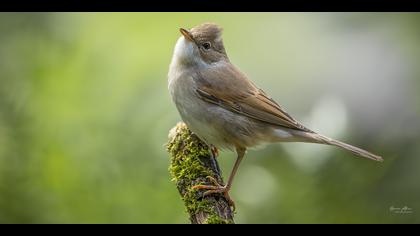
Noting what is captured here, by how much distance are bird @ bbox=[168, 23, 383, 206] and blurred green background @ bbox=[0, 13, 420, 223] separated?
160mm

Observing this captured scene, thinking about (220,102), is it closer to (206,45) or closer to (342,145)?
(206,45)

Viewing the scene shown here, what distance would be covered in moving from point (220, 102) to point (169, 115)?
58 cm

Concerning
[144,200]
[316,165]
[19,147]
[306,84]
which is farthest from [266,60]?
[19,147]

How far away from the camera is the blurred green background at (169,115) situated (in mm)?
5020

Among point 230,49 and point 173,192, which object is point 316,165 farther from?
point 230,49

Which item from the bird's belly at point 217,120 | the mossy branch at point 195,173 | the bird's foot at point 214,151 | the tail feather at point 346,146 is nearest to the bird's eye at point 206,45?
the bird's belly at point 217,120

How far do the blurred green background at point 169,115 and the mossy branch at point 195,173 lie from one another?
308 mm

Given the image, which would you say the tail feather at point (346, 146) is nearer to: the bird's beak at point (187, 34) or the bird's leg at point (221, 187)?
the bird's leg at point (221, 187)

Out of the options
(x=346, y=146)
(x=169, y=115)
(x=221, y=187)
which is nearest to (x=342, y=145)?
(x=346, y=146)

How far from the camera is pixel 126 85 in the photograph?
602 cm

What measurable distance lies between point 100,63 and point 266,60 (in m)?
1.62

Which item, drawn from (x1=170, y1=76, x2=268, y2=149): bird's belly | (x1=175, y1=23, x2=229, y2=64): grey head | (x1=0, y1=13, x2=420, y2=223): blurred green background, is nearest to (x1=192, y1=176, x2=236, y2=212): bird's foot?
(x1=0, y1=13, x2=420, y2=223): blurred green background

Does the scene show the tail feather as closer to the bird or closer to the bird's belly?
the bird

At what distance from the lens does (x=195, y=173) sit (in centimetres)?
475
